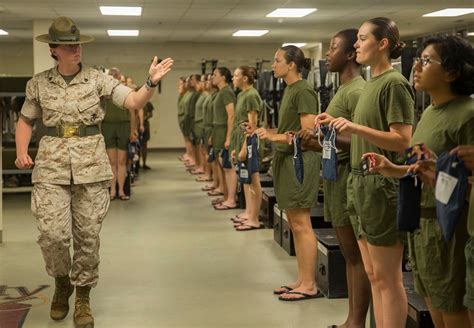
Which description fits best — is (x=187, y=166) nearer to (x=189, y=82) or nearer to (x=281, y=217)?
Answer: (x=189, y=82)

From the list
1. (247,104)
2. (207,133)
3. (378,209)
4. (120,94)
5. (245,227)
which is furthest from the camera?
(207,133)

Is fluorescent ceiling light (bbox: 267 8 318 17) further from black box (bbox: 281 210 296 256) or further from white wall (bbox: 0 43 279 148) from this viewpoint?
white wall (bbox: 0 43 279 148)

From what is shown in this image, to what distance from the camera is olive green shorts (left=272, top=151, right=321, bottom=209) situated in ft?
15.6

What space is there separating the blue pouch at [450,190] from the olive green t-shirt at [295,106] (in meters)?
2.25

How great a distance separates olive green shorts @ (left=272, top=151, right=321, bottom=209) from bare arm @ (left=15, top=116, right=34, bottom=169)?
1.60 metres

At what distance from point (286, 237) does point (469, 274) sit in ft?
13.5

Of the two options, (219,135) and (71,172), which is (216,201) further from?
(71,172)

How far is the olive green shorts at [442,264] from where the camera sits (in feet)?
8.38

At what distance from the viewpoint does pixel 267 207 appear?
25.8ft

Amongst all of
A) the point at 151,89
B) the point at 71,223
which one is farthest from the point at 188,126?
the point at 151,89

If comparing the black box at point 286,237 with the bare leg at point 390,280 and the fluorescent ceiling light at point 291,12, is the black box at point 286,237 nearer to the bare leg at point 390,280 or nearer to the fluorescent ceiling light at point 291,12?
the bare leg at point 390,280

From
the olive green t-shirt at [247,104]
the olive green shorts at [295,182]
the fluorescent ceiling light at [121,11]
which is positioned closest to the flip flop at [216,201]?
the olive green t-shirt at [247,104]

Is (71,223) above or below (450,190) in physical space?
below

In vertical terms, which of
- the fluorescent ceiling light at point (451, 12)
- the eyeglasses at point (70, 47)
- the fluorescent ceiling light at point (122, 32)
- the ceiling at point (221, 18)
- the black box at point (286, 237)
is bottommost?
the black box at point (286, 237)
